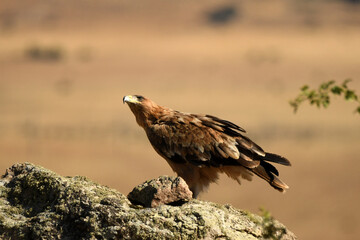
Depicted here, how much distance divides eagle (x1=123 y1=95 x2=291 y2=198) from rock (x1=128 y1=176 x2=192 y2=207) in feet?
7.14

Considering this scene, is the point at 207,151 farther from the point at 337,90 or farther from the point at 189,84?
the point at 189,84

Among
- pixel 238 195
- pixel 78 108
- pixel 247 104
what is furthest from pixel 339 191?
pixel 78 108

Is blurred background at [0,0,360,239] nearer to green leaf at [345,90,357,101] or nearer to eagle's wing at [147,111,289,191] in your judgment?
eagle's wing at [147,111,289,191]

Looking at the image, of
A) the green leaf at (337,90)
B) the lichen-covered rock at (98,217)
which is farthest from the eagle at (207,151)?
the lichen-covered rock at (98,217)

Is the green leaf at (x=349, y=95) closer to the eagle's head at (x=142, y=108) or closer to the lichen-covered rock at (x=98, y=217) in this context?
the lichen-covered rock at (x=98, y=217)

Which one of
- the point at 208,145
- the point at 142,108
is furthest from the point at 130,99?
the point at 208,145

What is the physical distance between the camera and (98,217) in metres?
4.18

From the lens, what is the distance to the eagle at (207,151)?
6.83m

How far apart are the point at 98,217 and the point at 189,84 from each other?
101 ft

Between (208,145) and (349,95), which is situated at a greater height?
(208,145)

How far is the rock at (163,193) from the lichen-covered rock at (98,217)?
8 centimetres

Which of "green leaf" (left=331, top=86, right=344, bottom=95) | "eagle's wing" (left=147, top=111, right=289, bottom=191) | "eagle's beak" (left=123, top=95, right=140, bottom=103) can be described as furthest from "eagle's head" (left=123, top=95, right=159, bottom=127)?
"green leaf" (left=331, top=86, right=344, bottom=95)

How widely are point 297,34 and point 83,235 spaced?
47.1m

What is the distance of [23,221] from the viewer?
441cm
